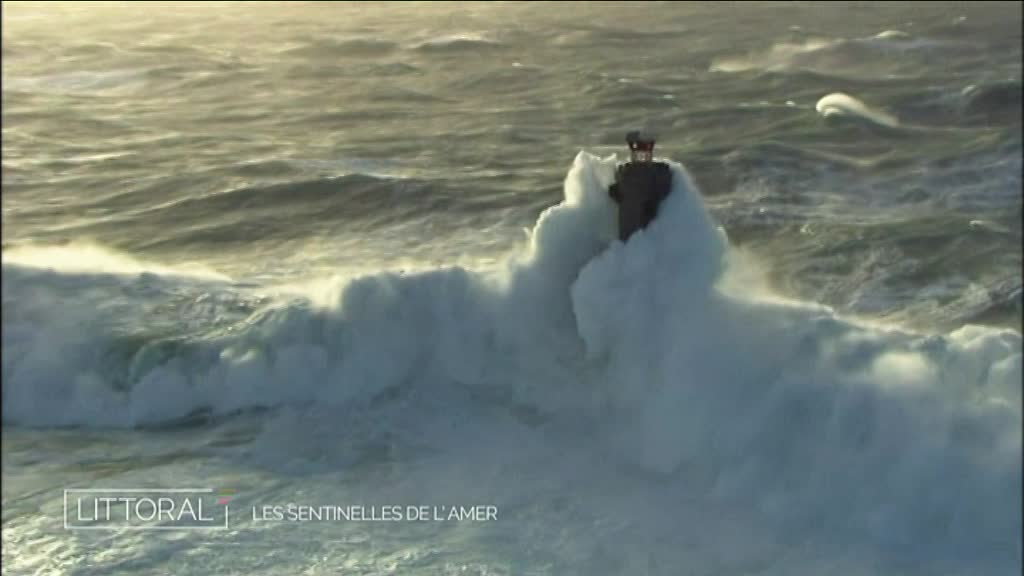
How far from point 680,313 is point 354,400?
3732 millimetres

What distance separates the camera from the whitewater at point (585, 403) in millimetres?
9992

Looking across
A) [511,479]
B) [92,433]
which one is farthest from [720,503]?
[92,433]

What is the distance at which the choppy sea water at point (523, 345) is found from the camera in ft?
33.2

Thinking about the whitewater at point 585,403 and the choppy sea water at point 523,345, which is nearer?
the whitewater at point 585,403

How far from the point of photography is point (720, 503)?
35.2 ft

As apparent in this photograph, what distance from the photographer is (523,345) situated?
13.6 metres

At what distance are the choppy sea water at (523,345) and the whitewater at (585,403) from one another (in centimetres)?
4

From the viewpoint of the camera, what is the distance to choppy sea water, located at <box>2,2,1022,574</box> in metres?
10.1

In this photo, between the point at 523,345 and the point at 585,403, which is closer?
the point at 585,403

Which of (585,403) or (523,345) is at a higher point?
(523,345)

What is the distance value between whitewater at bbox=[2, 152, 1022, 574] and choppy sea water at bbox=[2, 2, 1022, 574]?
4 cm

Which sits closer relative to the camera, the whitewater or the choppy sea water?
the whitewater

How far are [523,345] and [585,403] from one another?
1217mm

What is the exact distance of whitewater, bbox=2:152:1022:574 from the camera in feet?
32.8
